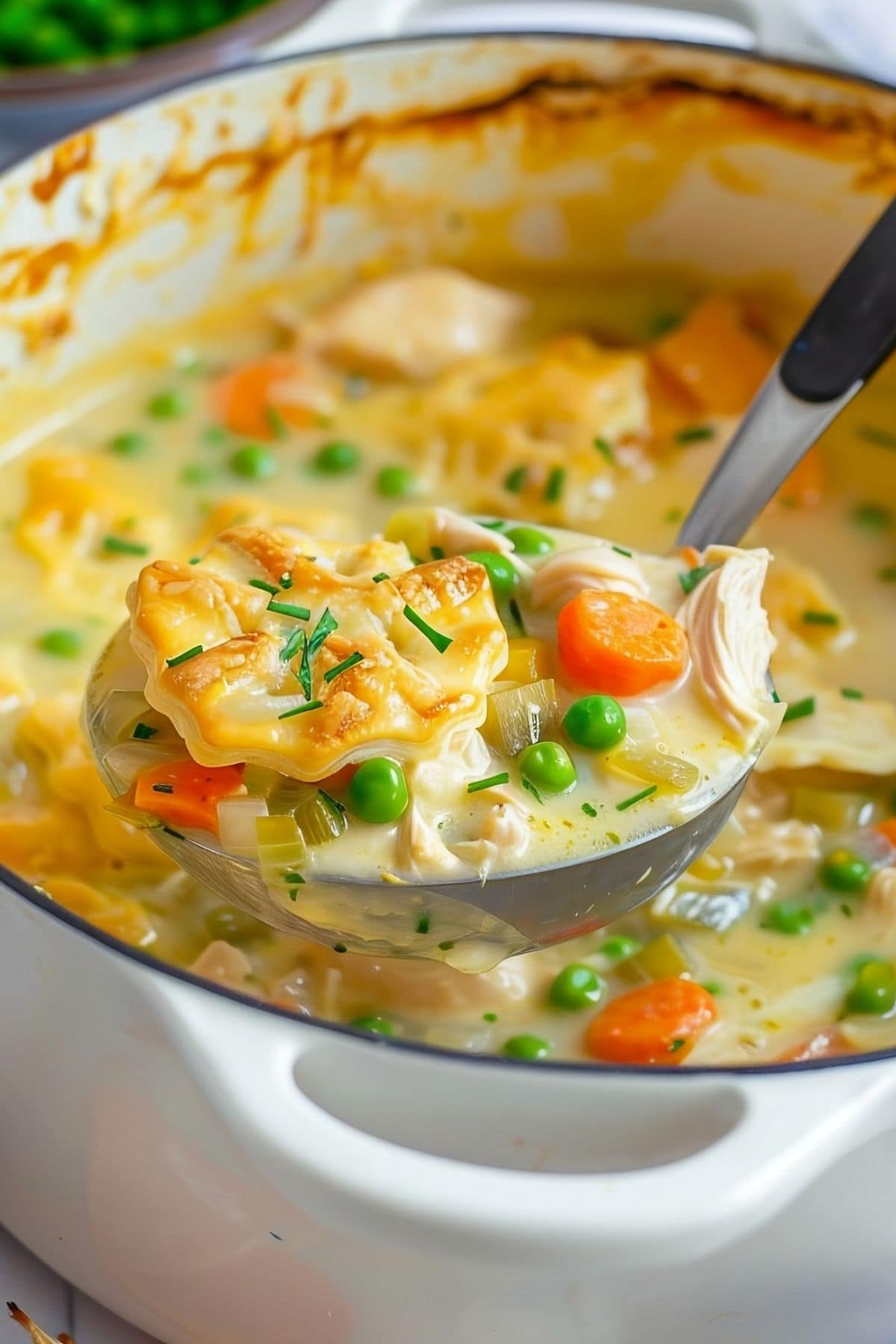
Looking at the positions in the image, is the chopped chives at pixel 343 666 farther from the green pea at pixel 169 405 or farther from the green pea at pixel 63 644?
the green pea at pixel 169 405

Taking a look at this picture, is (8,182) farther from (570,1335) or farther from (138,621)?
(570,1335)

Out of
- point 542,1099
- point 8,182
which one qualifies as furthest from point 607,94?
point 542,1099

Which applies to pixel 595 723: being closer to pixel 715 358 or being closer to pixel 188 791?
pixel 188 791

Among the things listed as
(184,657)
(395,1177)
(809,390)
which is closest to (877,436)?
(809,390)

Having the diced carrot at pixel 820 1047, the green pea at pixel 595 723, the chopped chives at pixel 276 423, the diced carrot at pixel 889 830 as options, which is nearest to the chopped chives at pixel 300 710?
the green pea at pixel 595 723

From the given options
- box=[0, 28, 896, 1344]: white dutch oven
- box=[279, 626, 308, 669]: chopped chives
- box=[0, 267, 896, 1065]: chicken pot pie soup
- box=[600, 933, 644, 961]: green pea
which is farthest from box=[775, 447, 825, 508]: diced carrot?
box=[0, 28, 896, 1344]: white dutch oven
